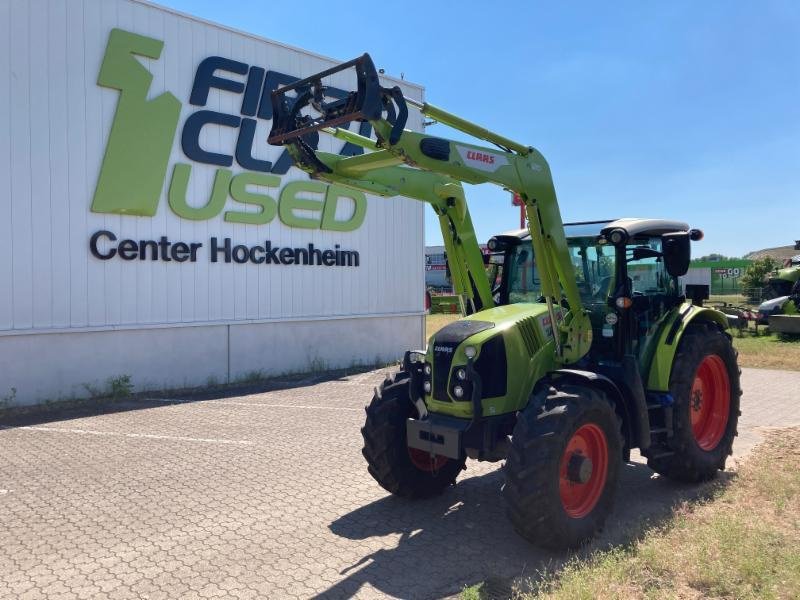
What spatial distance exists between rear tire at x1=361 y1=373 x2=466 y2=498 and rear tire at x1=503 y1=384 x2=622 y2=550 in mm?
980

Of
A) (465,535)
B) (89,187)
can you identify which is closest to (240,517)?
(465,535)

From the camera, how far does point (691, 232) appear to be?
5.87 m

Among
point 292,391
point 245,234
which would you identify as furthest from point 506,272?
point 245,234

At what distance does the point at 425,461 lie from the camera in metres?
5.58

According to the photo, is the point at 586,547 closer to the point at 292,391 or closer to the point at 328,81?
the point at 292,391

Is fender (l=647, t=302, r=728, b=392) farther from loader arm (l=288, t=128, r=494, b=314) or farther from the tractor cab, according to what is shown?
loader arm (l=288, t=128, r=494, b=314)

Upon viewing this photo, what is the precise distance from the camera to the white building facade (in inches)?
388

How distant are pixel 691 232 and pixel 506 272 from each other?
1715 mm

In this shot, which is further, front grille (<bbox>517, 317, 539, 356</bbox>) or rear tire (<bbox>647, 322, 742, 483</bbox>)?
rear tire (<bbox>647, 322, 742, 483</bbox>)

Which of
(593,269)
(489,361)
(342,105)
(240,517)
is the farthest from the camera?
(593,269)

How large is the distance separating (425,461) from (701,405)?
2884 mm

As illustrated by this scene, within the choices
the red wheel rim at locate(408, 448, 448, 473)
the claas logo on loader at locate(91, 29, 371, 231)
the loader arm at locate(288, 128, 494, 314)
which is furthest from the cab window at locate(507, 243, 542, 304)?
the claas logo on loader at locate(91, 29, 371, 231)

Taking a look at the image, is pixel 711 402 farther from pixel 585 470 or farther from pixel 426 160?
pixel 426 160

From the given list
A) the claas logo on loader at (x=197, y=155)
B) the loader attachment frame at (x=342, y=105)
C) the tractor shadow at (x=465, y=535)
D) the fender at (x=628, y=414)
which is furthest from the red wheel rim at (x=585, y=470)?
the claas logo on loader at (x=197, y=155)
